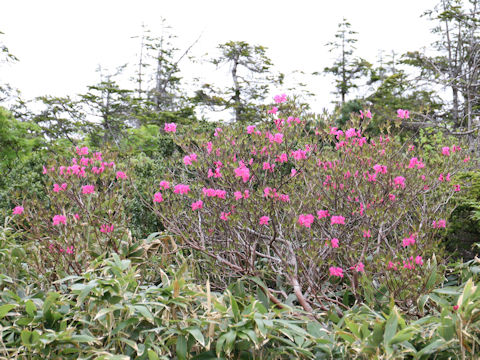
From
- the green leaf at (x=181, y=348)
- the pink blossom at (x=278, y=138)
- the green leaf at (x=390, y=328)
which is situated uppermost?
the pink blossom at (x=278, y=138)

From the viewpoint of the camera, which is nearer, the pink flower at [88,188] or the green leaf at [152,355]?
the green leaf at [152,355]

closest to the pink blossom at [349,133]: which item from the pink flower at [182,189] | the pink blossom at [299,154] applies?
the pink blossom at [299,154]

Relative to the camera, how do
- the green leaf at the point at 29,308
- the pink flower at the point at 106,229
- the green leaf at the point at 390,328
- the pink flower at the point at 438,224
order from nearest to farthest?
the green leaf at the point at 390,328 < the green leaf at the point at 29,308 < the pink flower at the point at 106,229 < the pink flower at the point at 438,224

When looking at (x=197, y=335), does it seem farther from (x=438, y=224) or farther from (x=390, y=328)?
(x=438, y=224)

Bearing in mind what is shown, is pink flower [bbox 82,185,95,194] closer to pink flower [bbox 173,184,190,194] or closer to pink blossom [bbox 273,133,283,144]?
pink flower [bbox 173,184,190,194]

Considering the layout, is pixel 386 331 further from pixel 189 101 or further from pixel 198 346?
pixel 189 101

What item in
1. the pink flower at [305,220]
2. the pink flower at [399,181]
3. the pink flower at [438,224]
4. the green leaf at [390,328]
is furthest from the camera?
the pink flower at [438,224]

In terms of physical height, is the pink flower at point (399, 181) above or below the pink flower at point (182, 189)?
above

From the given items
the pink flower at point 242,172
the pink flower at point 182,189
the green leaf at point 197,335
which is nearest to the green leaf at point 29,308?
the green leaf at point 197,335

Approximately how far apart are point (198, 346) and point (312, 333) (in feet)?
2.10

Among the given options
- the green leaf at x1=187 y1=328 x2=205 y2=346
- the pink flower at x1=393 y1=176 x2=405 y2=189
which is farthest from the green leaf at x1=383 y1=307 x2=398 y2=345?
the pink flower at x1=393 y1=176 x2=405 y2=189

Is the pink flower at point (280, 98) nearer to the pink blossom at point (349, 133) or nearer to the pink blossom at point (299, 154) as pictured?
the pink blossom at point (299, 154)

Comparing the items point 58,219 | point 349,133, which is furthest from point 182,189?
point 349,133

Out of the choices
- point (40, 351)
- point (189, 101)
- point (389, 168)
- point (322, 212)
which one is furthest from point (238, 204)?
point (189, 101)
